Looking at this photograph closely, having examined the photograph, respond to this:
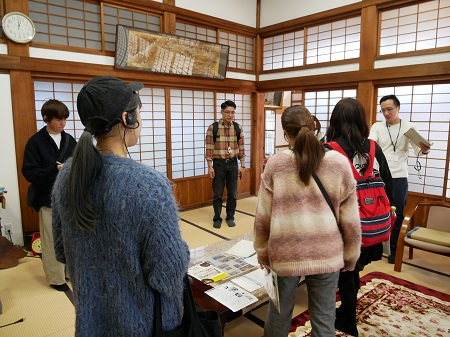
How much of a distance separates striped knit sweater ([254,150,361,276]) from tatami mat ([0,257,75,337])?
1608mm

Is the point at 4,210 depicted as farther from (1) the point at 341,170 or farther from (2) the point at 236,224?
(1) the point at 341,170

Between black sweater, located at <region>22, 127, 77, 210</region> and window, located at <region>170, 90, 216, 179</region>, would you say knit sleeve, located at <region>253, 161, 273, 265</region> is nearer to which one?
black sweater, located at <region>22, 127, 77, 210</region>

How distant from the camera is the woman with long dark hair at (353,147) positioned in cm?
161

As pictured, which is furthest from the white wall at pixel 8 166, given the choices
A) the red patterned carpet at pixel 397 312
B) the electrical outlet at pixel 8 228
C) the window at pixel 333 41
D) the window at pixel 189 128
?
the window at pixel 333 41

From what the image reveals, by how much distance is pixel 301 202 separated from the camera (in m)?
1.26

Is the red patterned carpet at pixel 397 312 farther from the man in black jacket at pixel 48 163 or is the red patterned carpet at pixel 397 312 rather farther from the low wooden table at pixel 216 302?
the man in black jacket at pixel 48 163

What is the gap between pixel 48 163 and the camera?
2537 mm

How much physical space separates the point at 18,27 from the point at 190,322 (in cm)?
360

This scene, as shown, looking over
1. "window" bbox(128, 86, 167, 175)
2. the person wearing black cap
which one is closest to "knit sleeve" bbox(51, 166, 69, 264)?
the person wearing black cap

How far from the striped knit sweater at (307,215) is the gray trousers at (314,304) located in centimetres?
7

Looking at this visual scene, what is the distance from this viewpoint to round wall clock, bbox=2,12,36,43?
10.3 feet

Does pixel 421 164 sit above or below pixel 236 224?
above

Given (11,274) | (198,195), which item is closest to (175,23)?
(198,195)

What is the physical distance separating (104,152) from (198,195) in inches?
171
